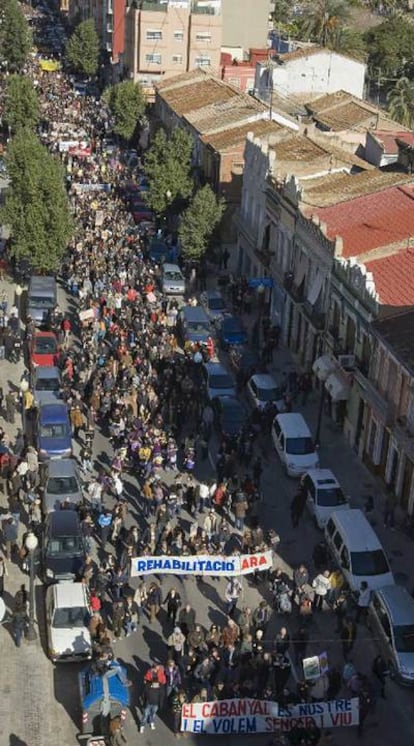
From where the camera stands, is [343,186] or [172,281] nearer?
[343,186]

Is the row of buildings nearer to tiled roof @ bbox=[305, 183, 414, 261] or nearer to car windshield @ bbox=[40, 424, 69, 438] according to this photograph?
tiled roof @ bbox=[305, 183, 414, 261]

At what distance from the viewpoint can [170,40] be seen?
95.2m

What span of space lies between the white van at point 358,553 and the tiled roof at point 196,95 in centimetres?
5097

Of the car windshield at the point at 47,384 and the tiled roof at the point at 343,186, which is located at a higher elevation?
Answer: the tiled roof at the point at 343,186

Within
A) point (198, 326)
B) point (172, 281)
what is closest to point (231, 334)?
point (198, 326)

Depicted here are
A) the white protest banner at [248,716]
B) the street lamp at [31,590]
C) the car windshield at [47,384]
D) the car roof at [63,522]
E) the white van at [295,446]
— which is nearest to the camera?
the white protest banner at [248,716]

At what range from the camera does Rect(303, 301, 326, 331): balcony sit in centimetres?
4228

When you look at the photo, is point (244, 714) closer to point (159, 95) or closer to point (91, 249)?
point (91, 249)

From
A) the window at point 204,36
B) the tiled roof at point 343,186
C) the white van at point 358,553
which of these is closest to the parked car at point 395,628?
the white van at point 358,553

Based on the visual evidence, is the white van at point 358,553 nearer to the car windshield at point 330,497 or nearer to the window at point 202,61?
the car windshield at point 330,497

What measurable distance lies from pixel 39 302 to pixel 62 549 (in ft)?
67.9

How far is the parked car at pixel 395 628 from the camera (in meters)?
25.3

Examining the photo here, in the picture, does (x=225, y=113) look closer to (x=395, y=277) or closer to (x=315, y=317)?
(x=315, y=317)

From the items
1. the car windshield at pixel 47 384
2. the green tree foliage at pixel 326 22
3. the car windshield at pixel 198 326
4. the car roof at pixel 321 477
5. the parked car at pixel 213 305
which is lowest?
the green tree foliage at pixel 326 22
